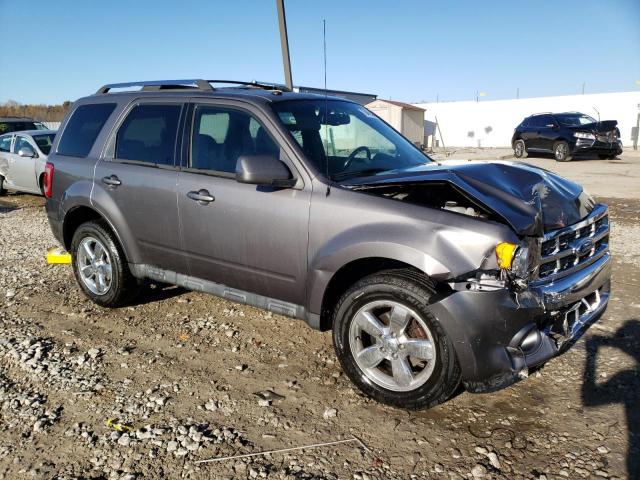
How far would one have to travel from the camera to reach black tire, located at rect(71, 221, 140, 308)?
190 inches

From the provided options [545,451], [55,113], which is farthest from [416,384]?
[55,113]

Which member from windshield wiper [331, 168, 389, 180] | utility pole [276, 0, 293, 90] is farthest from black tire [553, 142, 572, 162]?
windshield wiper [331, 168, 389, 180]

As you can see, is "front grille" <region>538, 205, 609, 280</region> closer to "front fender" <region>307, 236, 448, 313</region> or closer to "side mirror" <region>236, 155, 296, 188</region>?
"front fender" <region>307, 236, 448, 313</region>

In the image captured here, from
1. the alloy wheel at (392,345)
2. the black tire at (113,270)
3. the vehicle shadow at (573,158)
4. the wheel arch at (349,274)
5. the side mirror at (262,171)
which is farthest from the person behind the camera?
the vehicle shadow at (573,158)

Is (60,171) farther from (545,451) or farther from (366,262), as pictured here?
(545,451)

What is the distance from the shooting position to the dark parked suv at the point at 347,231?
296cm

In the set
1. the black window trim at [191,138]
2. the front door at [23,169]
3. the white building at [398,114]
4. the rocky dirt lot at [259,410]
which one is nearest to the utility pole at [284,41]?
the front door at [23,169]

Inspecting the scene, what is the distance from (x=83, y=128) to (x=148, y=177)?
4.11ft

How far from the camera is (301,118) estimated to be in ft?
13.4

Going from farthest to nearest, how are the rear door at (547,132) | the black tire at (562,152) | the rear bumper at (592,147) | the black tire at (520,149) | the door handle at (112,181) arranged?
the black tire at (520,149)
the rear door at (547,132)
the black tire at (562,152)
the rear bumper at (592,147)
the door handle at (112,181)

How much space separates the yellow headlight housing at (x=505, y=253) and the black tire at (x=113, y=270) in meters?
3.35

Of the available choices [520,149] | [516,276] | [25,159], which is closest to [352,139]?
[516,276]

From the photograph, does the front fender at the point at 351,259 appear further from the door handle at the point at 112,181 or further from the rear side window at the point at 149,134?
the door handle at the point at 112,181

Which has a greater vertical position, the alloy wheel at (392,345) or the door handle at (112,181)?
the door handle at (112,181)
